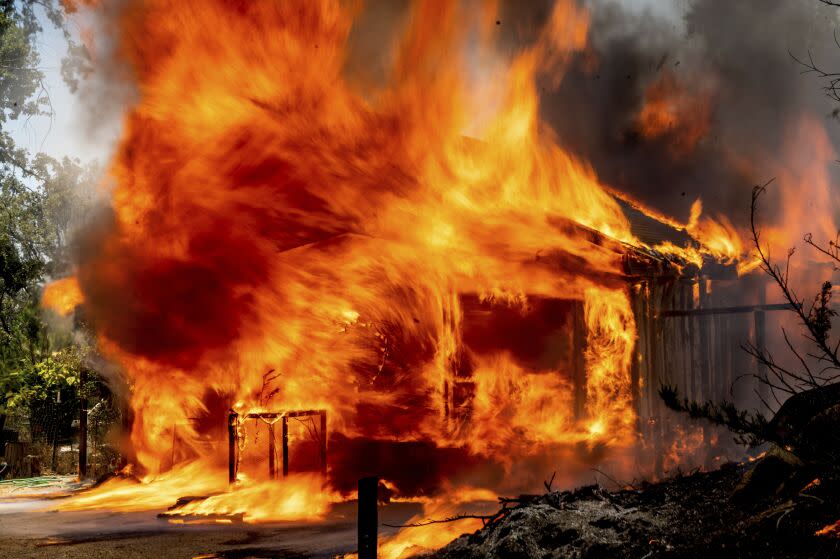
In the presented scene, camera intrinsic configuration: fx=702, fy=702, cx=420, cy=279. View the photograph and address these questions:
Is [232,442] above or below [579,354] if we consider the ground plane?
below

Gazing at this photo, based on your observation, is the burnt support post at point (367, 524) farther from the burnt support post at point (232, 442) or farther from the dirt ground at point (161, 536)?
the burnt support post at point (232, 442)

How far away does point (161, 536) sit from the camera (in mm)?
8055

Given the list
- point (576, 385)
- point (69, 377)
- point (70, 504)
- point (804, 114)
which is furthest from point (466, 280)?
point (804, 114)

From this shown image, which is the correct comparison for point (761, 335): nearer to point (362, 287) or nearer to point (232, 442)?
point (362, 287)

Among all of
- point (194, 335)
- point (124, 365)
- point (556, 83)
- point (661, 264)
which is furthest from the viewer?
point (556, 83)

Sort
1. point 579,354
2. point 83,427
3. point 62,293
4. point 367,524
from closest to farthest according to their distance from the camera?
point 367,524
point 579,354
point 62,293
point 83,427

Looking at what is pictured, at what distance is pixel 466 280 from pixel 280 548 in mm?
5785

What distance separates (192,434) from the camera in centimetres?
1281

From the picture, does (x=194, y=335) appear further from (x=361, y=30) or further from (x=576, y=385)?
(x=576, y=385)

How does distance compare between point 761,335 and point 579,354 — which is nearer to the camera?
point 761,335

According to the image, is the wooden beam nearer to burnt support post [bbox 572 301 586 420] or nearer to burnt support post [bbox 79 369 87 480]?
burnt support post [bbox 572 301 586 420]

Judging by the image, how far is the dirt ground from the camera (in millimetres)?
7180

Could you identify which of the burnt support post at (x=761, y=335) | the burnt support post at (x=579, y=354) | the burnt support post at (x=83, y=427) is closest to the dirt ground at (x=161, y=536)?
the burnt support post at (x=579, y=354)

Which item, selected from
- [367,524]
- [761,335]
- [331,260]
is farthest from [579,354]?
[367,524]
